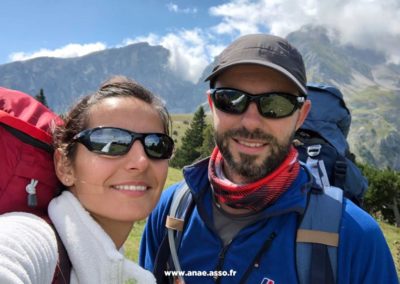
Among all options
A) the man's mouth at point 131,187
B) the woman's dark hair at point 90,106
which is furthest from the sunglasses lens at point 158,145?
the man's mouth at point 131,187

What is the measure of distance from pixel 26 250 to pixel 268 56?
2.27 m

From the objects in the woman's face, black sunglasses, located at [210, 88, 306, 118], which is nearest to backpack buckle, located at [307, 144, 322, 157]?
black sunglasses, located at [210, 88, 306, 118]

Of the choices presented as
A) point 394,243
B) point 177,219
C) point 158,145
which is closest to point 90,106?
point 158,145

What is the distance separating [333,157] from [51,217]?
126 inches

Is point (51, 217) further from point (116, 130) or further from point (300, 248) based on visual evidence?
point (300, 248)

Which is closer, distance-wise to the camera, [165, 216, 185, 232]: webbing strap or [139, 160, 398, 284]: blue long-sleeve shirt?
[139, 160, 398, 284]: blue long-sleeve shirt

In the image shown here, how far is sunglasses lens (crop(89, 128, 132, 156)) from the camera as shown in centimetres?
252

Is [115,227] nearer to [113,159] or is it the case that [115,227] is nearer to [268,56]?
[113,159]

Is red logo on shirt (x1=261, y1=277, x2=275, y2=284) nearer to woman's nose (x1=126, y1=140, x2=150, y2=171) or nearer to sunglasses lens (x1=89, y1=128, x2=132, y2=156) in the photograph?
woman's nose (x1=126, y1=140, x2=150, y2=171)

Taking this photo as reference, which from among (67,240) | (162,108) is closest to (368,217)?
(162,108)

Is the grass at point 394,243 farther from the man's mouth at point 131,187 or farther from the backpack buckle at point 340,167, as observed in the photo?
the man's mouth at point 131,187

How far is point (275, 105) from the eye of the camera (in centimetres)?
317

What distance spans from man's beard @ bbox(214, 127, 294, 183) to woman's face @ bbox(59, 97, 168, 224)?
0.87 meters

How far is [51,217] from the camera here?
7.21ft
